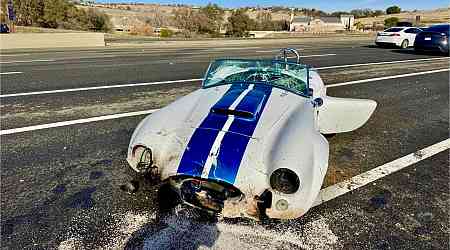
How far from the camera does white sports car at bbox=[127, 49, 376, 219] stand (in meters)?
2.37

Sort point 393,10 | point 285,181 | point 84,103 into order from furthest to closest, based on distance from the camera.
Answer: point 393,10 → point 84,103 → point 285,181

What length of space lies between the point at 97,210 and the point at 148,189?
0.51 meters

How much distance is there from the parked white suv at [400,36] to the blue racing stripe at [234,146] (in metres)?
20.1

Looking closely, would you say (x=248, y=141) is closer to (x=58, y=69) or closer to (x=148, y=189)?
(x=148, y=189)

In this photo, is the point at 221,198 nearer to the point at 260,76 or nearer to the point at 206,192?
the point at 206,192

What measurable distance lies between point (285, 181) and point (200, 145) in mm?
701

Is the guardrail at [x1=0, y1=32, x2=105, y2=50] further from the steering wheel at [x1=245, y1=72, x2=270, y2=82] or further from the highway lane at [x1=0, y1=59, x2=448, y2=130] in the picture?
the steering wheel at [x1=245, y1=72, x2=270, y2=82]

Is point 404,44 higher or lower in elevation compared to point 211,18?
lower

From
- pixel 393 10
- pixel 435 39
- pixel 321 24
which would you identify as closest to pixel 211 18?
pixel 321 24

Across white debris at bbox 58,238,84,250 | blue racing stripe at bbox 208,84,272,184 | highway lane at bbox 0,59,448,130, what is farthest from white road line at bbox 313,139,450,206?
highway lane at bbox 0,59,448,130

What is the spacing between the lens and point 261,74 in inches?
148

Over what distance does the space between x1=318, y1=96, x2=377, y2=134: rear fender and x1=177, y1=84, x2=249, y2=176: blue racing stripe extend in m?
1.71

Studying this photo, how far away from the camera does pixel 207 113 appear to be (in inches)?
116

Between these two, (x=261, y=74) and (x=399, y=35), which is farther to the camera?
(x=399, y=35)
